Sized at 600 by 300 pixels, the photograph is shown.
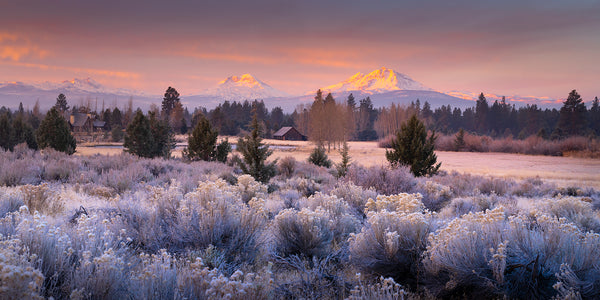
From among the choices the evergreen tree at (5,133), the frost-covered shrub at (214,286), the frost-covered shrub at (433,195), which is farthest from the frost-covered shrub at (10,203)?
the evergreen tree at (5,133)

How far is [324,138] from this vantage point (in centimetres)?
5219

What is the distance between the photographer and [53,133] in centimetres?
2133

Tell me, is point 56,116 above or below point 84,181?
above

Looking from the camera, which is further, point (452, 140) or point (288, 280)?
point (452, 140)

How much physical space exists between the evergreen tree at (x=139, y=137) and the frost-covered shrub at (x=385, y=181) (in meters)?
15.9

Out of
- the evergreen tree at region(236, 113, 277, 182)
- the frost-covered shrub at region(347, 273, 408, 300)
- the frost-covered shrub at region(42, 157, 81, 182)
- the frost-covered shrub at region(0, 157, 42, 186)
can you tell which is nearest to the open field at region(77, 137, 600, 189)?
the evergreen tree at region(236, 113, 277, 182)

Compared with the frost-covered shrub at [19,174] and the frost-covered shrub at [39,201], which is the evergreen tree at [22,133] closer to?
the frost-covered shrub at [19,174]

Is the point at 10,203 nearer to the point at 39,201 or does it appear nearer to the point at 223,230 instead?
the point at 39,201

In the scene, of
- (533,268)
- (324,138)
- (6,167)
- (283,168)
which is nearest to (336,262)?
(533,268)

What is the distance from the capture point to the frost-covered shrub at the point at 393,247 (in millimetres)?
3752

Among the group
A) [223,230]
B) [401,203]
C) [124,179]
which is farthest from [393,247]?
[124,179]

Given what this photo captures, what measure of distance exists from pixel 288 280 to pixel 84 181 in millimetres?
8898

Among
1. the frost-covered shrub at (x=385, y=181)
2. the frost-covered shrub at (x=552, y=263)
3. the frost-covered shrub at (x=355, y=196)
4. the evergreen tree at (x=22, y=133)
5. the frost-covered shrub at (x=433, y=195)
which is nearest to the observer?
the frost-covered shrub at (x=552, y=263)

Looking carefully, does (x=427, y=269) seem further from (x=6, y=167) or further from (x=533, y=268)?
(x=6, y=167)
